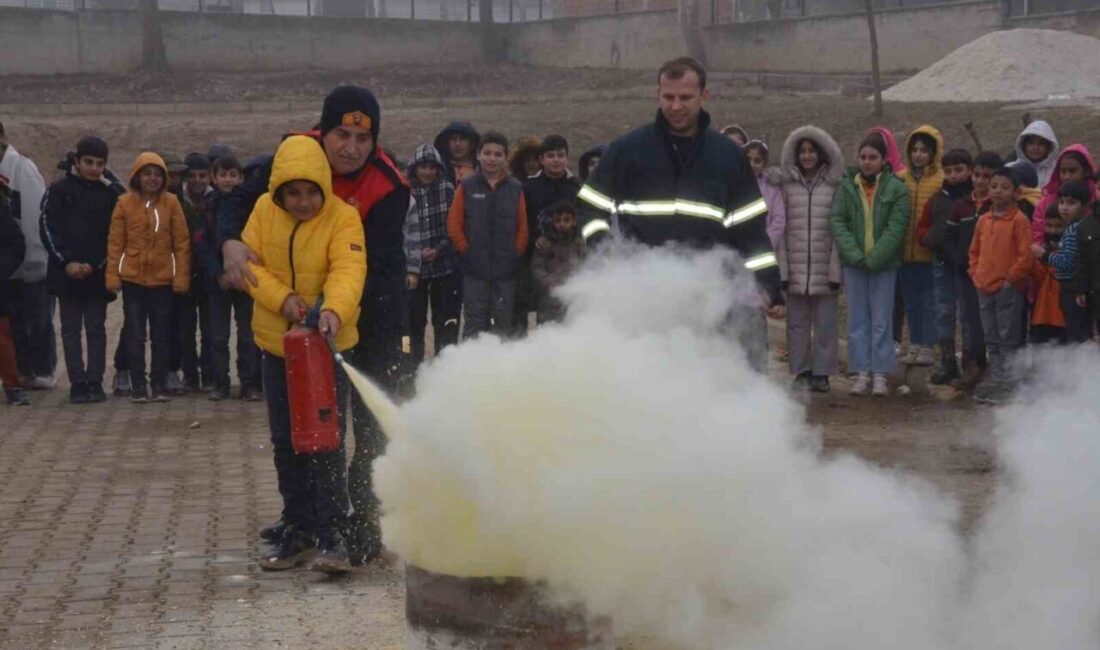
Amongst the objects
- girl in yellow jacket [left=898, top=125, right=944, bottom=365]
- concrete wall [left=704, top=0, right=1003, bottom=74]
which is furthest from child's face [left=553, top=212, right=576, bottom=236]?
concrete wall [left=704, top=0, right=1003, bottom=74]

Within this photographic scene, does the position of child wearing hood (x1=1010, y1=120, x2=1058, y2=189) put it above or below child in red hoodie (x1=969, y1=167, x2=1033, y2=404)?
above

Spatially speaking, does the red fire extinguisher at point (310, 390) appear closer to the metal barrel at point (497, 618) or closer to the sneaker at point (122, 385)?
the metal barrel at point (497, 618)

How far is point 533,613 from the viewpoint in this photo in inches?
202

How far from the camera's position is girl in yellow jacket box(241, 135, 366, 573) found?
6.90m

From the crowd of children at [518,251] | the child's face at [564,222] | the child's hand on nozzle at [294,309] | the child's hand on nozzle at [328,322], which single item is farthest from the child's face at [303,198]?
the child's face at [564,222]

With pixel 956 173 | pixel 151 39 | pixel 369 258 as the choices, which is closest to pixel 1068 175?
pixel 956 173

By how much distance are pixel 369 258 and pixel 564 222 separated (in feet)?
14.7

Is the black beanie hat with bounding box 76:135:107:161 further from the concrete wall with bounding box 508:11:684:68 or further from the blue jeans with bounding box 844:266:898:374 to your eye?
the concrete wall with bounding box 508:11:684:68

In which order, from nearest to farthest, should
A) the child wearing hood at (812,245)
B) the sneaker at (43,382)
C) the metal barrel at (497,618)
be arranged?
the metal barrel at (497,618) → the child wearing hood at (812,245) → the sneaker at (43,382)

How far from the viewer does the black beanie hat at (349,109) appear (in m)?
7.01

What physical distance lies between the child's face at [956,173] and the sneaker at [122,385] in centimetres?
706

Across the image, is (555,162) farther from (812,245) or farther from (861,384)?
(861,384)

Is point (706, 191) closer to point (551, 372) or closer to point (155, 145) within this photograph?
point (551, 372)

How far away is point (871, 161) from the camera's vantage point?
484 inches
